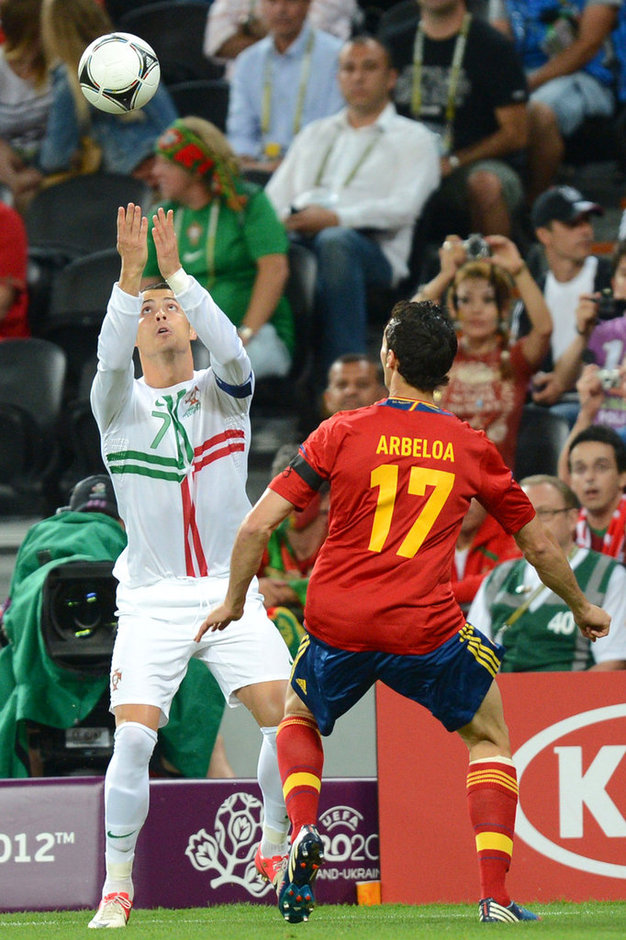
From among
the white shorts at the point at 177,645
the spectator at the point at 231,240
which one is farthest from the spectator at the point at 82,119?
the white shorts at the point at 177,645

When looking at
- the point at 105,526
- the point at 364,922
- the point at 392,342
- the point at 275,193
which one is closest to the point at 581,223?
the point at 275,193

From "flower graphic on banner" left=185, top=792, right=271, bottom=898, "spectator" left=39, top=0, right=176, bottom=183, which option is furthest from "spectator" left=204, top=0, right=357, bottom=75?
"flower graphic on banner" left=185, top=792, right=271, bottom=898

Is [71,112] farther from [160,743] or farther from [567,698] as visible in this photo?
[567,698]

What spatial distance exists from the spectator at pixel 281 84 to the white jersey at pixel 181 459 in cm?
484

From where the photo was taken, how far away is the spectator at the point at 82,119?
31.5 ft

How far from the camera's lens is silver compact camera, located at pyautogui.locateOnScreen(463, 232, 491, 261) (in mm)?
7965

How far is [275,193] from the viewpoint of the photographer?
9.37 metres

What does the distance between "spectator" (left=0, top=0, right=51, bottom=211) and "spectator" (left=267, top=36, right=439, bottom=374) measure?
82.9 inches

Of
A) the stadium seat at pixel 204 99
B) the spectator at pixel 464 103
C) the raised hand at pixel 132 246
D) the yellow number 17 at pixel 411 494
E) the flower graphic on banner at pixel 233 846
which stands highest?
the stadium seat at pixel 204 99

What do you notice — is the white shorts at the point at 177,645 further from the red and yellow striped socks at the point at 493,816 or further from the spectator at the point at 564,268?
the spectator at the point at 564,268

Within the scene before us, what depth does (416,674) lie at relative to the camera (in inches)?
175

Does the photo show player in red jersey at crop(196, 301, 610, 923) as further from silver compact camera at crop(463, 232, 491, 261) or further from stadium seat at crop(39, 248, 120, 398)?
stadium seat at crop(39, 248, 120, 398)

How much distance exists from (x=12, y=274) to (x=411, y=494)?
4.97m

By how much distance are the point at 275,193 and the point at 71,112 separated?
1594 mm
